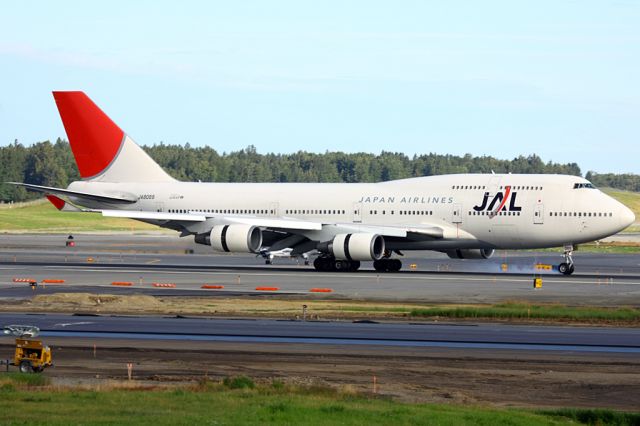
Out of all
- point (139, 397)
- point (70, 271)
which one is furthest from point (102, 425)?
point (70, 271)

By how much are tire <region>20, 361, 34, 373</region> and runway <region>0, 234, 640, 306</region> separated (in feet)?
67.2

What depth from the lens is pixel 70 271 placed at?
58031mm

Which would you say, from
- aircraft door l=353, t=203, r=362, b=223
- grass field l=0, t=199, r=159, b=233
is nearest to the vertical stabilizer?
aircraft door l=353, t=203, r=362, b=223

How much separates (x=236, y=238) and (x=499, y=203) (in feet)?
44.7

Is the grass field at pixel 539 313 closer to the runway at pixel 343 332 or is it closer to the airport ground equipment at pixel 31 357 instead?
the runway at pixel 343 332

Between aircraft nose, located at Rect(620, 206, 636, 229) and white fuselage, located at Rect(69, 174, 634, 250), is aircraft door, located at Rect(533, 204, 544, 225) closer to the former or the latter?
white fuselage, located at Rect(69, 174, 634, 250)

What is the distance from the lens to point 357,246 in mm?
56438

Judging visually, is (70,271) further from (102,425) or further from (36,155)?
(36,155)

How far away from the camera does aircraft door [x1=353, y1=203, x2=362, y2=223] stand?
60.6 meters

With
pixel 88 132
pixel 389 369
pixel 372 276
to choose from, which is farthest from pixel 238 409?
pixel 88 132

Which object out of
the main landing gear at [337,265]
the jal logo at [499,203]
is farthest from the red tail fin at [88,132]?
the jal logo at [499,203]

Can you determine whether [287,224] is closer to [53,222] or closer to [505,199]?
[505,199]

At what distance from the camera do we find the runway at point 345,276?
4612cm

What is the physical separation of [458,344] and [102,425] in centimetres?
1434
